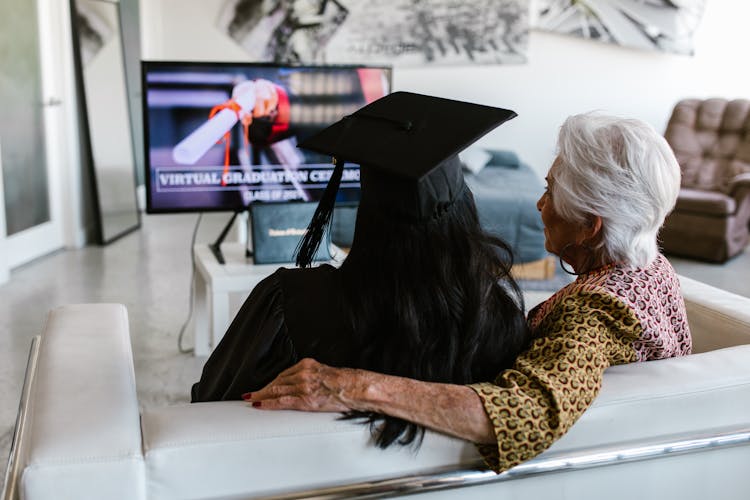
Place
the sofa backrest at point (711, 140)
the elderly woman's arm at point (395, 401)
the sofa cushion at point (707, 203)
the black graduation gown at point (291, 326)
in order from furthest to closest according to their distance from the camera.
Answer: the sofa backrest at point (711, 140), the sofa cushion at point (707, 203), the black graduation gown at point (291, 326), the elderly woman's arm at point (395, 401)

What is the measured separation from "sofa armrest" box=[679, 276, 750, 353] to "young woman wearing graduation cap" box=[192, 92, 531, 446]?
66cm

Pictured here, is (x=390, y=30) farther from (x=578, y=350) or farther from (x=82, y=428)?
(x=82, y=428)

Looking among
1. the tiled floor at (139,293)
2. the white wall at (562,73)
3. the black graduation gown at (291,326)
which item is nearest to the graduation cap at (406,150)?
the black graduation gown at (291,326)

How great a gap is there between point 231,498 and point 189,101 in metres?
2.23

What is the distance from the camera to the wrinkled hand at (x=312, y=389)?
43.4 inches

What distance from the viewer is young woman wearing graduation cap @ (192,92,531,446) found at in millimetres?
1158

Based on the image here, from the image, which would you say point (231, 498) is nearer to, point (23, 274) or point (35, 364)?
point (35, 364)

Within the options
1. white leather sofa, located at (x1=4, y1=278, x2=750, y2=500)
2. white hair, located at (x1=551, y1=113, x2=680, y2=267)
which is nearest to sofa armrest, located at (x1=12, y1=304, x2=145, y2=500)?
white leather sofa, located at (x1=4, y1=278, x2=750, y2=500)

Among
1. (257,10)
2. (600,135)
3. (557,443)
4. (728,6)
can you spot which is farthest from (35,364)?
(728,6)

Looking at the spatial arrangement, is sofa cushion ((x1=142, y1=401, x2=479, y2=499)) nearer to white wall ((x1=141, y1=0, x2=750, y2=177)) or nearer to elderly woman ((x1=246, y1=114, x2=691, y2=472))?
elderly woman ((x1=246, y1=114, x2=691, y2=472))

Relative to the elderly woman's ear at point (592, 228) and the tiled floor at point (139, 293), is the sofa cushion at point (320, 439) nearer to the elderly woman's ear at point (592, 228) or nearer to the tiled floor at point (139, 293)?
the elderly woman's ear at point (592, 228)

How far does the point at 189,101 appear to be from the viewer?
9.93ft

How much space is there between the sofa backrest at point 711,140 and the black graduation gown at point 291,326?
508 cm

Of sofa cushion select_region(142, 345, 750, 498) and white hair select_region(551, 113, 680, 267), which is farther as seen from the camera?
white hair select_region(551, 113, 680, 267)
